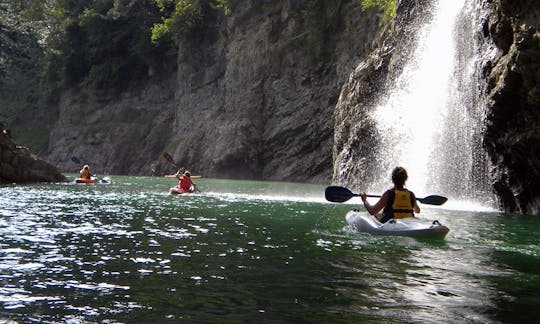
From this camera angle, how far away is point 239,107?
147 ft

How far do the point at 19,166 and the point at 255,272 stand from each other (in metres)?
24.6

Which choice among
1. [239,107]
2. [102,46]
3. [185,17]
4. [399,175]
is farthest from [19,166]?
[102,46]

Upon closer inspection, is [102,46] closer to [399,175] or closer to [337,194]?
[337,194]

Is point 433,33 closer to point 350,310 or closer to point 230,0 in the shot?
point 350,310

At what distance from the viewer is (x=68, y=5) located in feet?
203

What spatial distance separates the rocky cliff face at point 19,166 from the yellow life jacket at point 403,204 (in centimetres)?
2212

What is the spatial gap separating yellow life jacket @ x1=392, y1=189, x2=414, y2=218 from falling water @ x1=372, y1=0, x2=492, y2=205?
7960mm

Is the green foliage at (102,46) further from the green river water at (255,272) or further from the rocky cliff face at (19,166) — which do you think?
the green river water at (255,272)

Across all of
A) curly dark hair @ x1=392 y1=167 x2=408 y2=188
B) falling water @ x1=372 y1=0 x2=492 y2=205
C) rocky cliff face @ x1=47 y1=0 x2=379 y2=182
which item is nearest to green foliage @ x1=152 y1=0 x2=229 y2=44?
rocky cliff face @ x1=47 y1=0 x2=379 y2=182

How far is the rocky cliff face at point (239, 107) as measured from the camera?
3919 cm

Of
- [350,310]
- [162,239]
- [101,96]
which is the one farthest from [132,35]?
[350,310]

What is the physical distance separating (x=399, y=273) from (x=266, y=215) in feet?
23.8

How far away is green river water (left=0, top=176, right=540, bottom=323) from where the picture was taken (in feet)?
17.0

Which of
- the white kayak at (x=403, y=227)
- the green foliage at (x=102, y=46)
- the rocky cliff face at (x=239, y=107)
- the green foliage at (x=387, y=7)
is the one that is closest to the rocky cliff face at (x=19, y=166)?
the rocky cliff face at (x=239, y=107)
